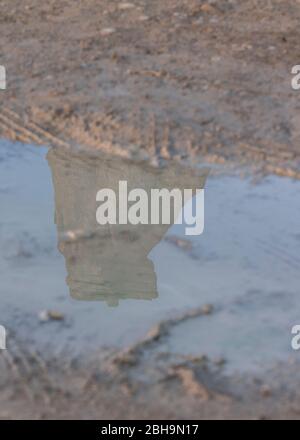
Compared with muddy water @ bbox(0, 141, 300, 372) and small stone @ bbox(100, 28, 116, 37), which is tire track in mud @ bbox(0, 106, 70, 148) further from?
small stone @ bbox(100, 28, 116, 37)

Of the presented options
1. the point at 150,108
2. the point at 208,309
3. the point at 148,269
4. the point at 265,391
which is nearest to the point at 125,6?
the point at 150,108

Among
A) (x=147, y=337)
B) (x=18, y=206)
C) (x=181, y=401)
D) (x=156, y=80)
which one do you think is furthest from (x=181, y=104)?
(x=181, y=401)

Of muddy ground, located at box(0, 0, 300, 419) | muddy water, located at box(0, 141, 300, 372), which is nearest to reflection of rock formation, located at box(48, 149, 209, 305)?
A: muddy water, located at box(0, 141, 300, 372)

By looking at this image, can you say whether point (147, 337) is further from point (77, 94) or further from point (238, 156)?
point (77, 94)

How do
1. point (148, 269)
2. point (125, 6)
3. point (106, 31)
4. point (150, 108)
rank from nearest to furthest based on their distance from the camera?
point (148, 269) → point (150, 108) → point (106, 31) → point (125, 6)

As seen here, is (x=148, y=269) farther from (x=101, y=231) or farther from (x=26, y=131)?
(x=26, y=131)

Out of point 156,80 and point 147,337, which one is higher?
point 156,80
